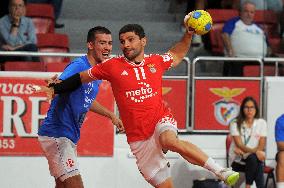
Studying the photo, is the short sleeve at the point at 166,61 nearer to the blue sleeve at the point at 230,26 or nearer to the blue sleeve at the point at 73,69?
the blue sleeve at the point at 73,69

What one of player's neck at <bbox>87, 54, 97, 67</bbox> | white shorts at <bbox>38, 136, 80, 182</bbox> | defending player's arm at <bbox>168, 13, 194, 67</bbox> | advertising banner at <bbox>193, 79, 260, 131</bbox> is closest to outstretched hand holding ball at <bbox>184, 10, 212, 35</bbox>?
defending player's arm at <bbox>168, 13, 194, 67</bbox>

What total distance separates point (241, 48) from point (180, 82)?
1.46m

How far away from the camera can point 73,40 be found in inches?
587

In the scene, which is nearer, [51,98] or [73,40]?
[51,98]

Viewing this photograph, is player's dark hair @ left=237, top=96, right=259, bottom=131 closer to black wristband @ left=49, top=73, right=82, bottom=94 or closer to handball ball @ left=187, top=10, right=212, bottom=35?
handball ball @ left=187, top=10, right=212, bottom=35

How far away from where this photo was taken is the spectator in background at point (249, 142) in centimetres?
1252

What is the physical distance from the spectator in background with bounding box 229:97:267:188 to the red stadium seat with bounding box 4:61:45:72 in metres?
2.60

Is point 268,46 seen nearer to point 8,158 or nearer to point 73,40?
point 73,40

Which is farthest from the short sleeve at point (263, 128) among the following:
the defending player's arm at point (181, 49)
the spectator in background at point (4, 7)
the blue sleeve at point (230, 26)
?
the spectator in background at point (4, 7)

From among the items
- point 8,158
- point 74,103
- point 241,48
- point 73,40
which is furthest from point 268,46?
point 74,103

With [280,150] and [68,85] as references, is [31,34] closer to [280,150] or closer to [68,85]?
[280,150]

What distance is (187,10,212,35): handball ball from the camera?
9281mm

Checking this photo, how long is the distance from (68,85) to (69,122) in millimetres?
497

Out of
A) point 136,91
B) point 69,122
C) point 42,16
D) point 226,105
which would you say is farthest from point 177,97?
point 136,91
